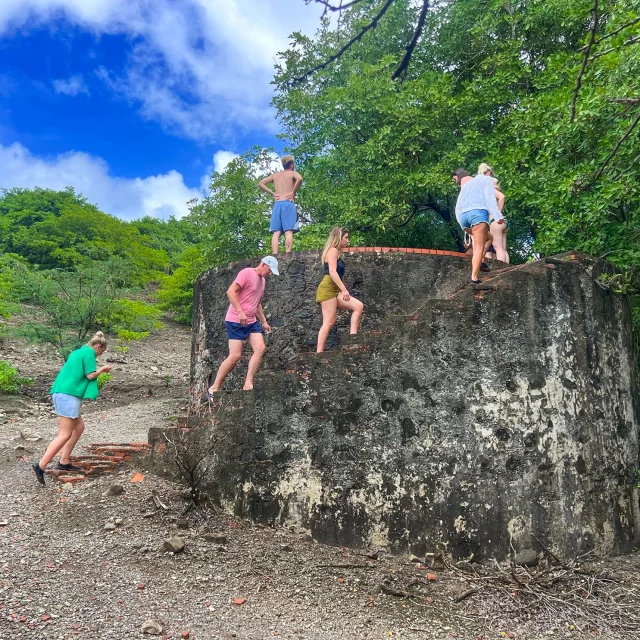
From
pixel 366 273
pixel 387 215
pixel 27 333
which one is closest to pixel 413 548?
pixel 366 273

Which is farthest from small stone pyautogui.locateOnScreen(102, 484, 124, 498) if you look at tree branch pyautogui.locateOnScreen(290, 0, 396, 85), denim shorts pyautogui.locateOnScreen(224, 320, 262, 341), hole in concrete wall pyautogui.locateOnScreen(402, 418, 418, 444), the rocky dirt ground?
tree branch pyautogui.locateOnScreen(290, 0, 396, 85)

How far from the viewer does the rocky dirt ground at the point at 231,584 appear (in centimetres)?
437

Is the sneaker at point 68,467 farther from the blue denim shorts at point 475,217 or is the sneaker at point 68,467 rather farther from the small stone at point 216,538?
the blue denim shorts at point 475,217

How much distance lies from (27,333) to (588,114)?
13.5 m

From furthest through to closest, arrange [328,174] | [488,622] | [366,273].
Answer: [328,174], [366,273], [488,622]

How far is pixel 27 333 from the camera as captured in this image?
14930 mm

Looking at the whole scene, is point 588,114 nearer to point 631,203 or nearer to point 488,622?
point 631,203

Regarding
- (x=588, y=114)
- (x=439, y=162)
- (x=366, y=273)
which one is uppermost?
(x=439, y=162)

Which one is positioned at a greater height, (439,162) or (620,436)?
(439,162)

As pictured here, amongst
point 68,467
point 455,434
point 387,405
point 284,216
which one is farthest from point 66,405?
point 455,434

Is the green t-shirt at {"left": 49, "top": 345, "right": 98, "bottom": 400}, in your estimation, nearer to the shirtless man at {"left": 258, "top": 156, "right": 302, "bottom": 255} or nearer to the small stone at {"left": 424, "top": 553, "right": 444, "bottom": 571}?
the shirtless man at {"left": 258, "top": 156, "right": 302, "bottom": 255}

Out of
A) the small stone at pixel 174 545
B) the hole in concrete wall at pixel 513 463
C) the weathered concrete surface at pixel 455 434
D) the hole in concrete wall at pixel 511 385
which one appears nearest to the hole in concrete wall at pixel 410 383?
the weathered concrete surface at pixel 455 434

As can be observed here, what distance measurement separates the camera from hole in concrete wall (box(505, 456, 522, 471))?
18.6 ft

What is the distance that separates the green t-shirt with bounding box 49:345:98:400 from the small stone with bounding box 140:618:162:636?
2.91m
